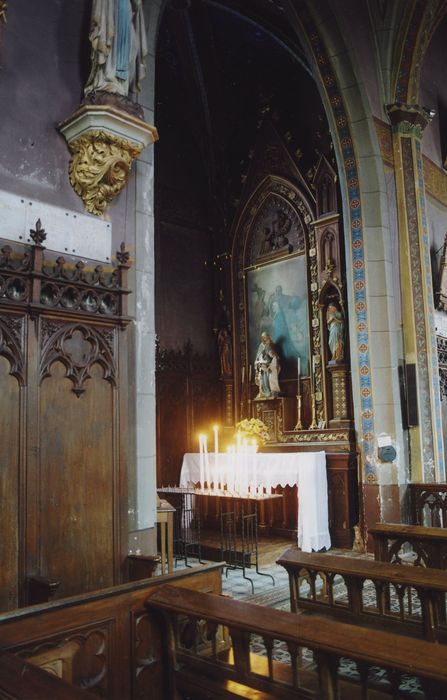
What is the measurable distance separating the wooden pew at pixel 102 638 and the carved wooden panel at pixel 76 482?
1158mm

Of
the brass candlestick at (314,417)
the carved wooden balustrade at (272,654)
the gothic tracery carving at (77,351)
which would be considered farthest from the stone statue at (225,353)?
the carved wooden balustrade at (272,654)

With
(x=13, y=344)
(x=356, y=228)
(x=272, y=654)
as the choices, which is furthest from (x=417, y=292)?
(x=272, y=654)

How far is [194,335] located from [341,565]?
7701mm

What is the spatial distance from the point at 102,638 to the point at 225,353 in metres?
8.29

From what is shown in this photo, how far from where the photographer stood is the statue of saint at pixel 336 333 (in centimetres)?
902

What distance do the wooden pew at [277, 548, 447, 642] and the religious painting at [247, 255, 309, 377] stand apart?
20.2ft

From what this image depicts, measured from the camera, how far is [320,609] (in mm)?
4016

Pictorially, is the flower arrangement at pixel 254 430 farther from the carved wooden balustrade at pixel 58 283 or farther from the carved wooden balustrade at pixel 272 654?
the carved wooden balustrade at pixel 272 654

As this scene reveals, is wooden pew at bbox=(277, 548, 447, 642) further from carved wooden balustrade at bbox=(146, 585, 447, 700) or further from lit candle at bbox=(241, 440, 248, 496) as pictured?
lit candle at bbox=(241, 440, 248, 496)

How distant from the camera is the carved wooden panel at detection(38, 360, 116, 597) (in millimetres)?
3975

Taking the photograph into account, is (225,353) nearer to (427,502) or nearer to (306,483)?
(306,483)

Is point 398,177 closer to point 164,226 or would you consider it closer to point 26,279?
point 164,226

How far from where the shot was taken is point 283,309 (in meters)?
10.4

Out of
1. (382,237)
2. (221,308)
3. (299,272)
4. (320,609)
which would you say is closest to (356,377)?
(382,237)
